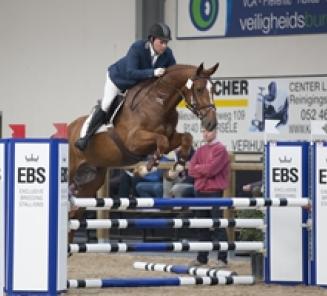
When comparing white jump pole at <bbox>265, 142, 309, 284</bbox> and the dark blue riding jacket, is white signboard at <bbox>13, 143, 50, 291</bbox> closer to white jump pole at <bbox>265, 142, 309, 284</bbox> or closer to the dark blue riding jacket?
the dark blue riding jacket

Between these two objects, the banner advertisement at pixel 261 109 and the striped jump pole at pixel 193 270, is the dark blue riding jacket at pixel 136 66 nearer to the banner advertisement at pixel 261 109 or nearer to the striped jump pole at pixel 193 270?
the striped jump pole at pixel 193 270

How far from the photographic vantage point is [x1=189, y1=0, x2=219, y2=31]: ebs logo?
16.9 metres

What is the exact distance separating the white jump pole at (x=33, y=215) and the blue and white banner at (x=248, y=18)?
8.41 metres

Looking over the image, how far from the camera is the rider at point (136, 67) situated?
1045 centimetres

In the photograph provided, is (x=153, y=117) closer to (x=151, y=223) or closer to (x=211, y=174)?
(x=151, y=223)

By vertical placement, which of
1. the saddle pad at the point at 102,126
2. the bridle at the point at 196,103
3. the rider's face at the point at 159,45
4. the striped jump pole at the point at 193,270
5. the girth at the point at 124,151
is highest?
the rider's face at the point at 159,45

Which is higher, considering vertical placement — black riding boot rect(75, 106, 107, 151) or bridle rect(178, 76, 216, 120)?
bridle rect(178, 76, 216, 120)

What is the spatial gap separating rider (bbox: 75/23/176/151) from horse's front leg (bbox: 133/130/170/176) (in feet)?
1.73

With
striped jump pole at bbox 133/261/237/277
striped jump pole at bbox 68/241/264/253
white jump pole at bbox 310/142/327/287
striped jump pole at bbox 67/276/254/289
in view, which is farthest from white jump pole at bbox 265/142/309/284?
striped jump pole at bbox 67/276/254/289

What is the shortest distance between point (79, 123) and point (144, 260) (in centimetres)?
255

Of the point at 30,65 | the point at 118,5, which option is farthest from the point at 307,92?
the point at 30,65

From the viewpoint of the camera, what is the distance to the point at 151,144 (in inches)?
405

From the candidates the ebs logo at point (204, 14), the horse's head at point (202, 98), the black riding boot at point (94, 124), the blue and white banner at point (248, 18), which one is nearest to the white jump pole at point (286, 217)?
the horse's head at point (202, 98)

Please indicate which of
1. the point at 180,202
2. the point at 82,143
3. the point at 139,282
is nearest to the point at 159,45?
the point at 82,143
